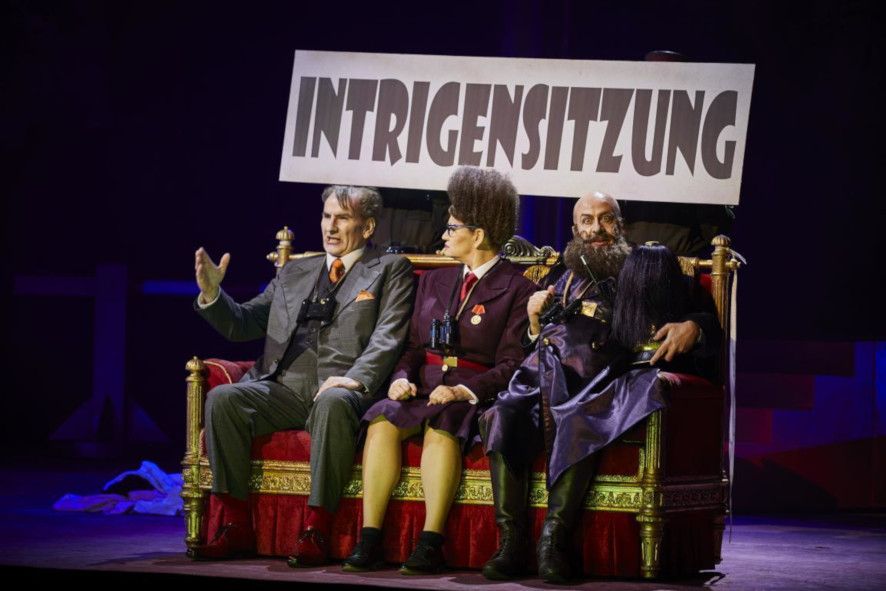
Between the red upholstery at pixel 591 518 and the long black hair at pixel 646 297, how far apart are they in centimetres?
21

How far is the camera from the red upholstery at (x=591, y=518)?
178 inches

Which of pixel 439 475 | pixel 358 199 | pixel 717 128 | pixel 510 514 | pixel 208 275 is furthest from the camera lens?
pixel 717 128

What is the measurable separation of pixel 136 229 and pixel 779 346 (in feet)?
13.3

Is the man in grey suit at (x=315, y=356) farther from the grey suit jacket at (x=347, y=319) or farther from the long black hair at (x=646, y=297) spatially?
the long black hair at (x=646, y=297)

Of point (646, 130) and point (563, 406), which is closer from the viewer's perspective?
point (563, 406)

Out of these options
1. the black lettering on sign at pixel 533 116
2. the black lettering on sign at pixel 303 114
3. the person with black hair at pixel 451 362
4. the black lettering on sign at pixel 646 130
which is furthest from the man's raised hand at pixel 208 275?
the black lettering on sign at pixel 646 130

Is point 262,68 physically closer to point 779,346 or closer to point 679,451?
A: point 779,346

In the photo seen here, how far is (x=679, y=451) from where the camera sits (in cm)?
466

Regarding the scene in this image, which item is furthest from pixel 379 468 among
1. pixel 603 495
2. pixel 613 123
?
pixel 613 123

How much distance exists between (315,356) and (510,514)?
1.11m

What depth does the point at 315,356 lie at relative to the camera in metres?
5.20

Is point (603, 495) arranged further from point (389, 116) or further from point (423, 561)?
point (389, 116)

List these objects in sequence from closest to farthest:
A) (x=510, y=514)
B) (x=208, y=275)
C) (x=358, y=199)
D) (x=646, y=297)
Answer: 1. (x=510, y=514)
2. (x=646, y=297)
3. (x=208, y=275)
4. (x=358, y=199)

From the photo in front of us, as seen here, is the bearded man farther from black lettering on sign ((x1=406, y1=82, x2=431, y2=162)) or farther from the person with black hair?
black lettering on sign ((x1=406, y1=82, x2=431, y2=162))
